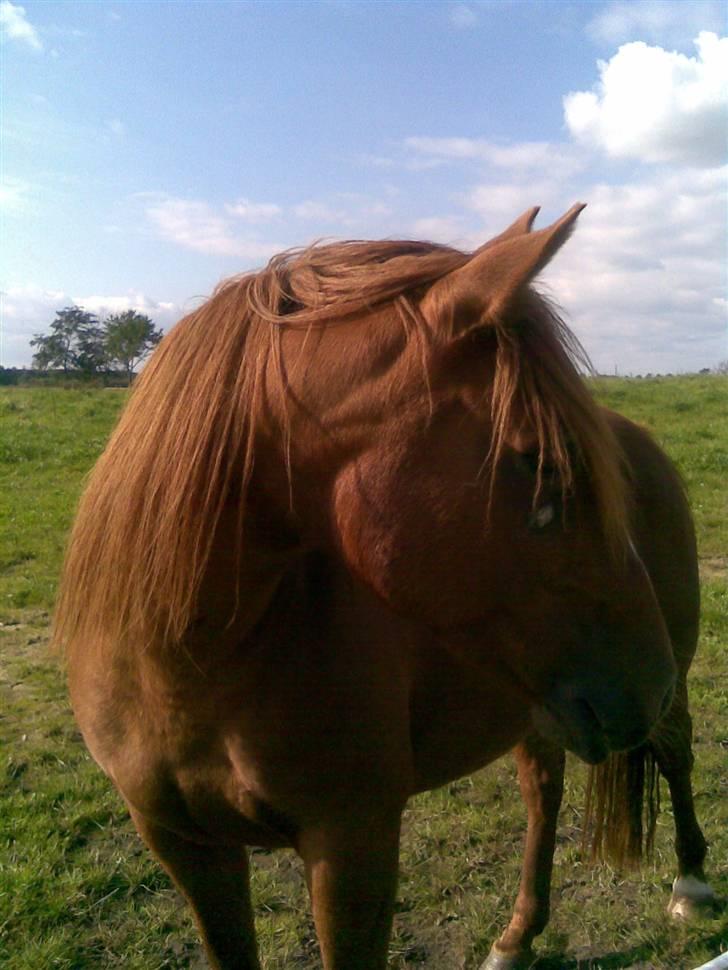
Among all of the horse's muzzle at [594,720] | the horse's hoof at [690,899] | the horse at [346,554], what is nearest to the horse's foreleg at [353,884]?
the horse at [346,554]

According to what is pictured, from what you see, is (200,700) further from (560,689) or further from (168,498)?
(560,689)

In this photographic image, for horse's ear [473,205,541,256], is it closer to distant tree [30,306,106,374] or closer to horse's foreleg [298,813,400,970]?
horse's foreleg [298,813,400,970]

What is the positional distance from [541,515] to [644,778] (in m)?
2.40

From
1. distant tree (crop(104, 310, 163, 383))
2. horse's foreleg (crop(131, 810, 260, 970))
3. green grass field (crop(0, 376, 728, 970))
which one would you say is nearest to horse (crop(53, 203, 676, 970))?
horse's foreleg (crop(131, 810, 260, 970))

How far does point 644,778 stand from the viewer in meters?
3.38

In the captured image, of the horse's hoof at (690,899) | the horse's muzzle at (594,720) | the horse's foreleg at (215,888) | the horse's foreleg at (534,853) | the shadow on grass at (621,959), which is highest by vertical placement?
the horse's muzzle at (594,720)

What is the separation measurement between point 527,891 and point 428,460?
2377mm

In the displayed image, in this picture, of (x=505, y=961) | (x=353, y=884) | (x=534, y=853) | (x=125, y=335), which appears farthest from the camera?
(x=125, y=335)

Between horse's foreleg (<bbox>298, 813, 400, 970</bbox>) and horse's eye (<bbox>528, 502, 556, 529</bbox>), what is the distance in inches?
37.8

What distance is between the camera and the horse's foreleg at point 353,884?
196 centimetres

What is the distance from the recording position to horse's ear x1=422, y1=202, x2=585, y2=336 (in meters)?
1.39

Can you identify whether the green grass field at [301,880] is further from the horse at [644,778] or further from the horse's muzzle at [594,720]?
the horse's muzzle at [594,720]

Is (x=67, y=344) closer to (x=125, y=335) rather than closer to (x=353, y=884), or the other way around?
(x=125, y=335)

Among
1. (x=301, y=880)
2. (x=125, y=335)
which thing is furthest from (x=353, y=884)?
(x=125, y=335)
